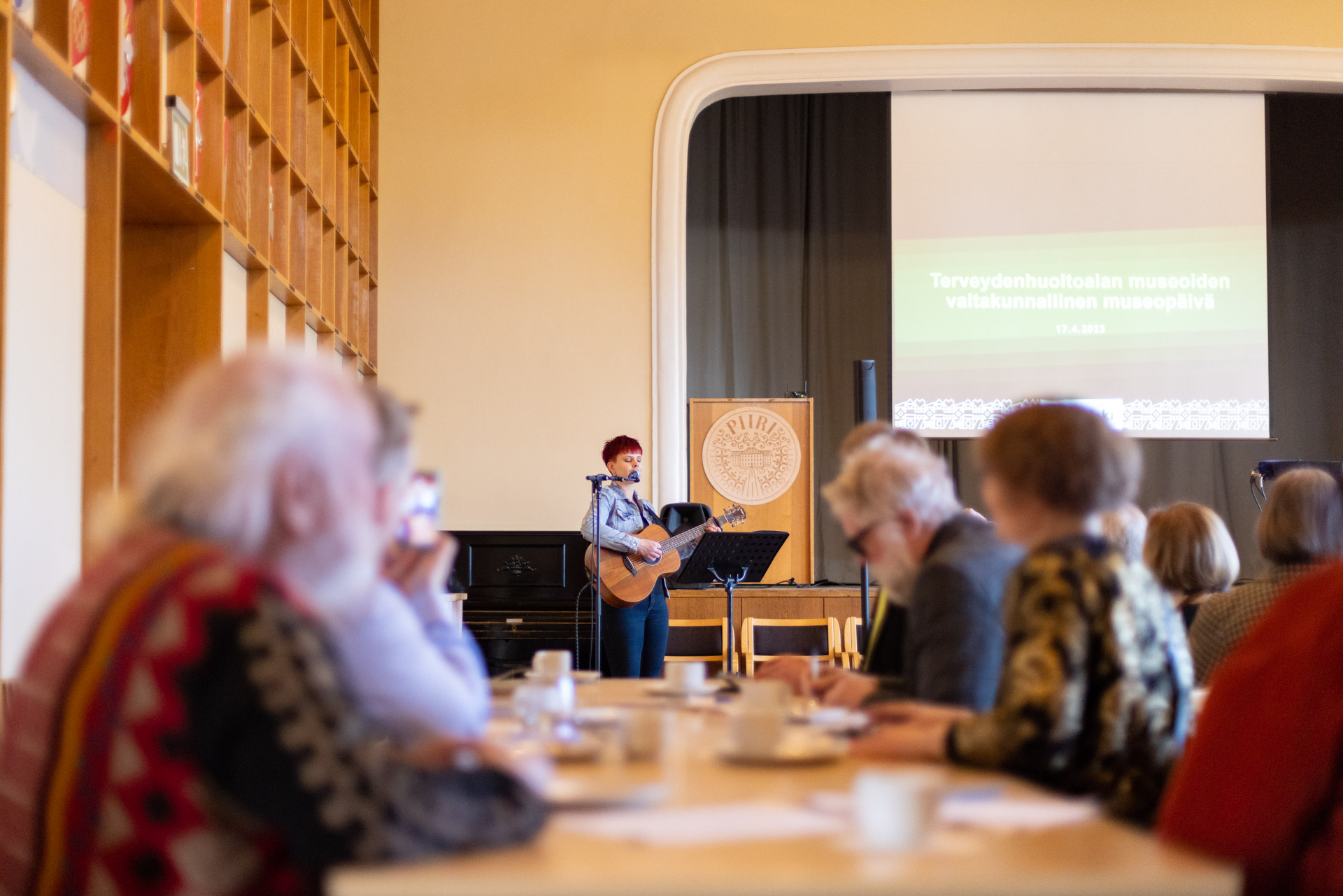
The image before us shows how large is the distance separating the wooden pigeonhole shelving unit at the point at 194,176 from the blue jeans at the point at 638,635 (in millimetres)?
1988

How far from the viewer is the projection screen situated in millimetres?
8398

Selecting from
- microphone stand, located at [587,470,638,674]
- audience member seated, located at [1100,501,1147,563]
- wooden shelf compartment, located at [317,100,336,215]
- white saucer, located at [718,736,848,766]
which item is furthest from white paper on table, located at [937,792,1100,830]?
wooden shelf compartment, located at [317,100,336,215]

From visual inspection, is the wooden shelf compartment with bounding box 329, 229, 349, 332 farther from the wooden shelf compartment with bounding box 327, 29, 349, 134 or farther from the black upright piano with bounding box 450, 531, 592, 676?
the black upright piano with bounding box 450, 531, 592, 676

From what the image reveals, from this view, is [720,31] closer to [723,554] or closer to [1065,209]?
[1065,209]

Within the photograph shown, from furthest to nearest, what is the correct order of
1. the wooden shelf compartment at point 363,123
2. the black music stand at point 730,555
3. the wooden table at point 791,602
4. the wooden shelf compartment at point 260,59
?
the wooden shelf compartment at point 363,123, the wooden table at point 791,602, the black music stand at point 730,555, the wooden shelf compartment at point 260,59

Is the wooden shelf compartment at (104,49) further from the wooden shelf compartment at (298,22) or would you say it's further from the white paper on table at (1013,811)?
the white paper on table at (1013,811)

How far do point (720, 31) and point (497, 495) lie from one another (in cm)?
327

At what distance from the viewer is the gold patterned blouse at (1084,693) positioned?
159cm

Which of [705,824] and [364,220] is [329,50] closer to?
[364,220]

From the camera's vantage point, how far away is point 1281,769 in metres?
1.24

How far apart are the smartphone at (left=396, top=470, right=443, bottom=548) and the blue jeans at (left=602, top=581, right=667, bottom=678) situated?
407 centimetres

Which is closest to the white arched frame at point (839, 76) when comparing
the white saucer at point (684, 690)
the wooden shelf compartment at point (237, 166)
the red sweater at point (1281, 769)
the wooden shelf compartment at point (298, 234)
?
the wooden shelf compartment at point (298, 234)

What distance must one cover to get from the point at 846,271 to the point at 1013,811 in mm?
8129

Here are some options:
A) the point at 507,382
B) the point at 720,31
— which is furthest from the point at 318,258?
the point at 720,31
